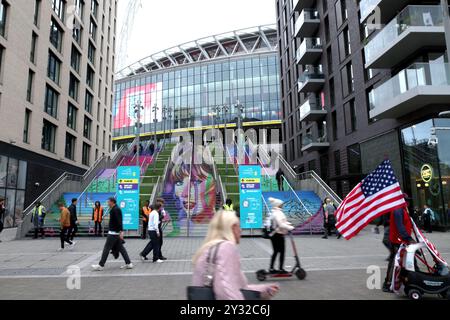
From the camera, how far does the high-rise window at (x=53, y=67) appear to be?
29.7m

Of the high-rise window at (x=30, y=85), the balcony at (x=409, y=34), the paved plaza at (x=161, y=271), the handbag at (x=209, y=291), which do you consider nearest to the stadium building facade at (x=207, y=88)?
the high-rise window at (x=30, y=85)

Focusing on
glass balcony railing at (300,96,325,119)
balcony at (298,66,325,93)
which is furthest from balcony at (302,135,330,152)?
balcony at (298,66,325,93)

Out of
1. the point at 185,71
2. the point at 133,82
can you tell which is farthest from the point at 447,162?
the point at 133,82

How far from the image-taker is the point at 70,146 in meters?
34.8

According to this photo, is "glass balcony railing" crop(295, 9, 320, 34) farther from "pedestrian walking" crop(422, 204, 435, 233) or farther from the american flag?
the american flag

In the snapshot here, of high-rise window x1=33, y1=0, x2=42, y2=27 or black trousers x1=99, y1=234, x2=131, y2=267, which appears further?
high-rise window x1=33, y1=0, x2=42, y2=27

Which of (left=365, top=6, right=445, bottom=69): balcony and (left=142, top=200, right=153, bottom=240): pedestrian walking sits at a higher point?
(left=365, top=6, right=445, bottom=69): balcony

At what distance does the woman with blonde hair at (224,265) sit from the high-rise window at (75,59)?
36.7 m

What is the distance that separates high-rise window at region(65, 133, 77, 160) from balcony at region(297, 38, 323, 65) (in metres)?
24.1

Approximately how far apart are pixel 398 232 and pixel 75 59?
122ft

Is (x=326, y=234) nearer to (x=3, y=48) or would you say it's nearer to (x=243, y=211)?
(x=243, y=211)

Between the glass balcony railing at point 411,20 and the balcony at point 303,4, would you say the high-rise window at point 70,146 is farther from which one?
the glass balcony railing at point 411,20

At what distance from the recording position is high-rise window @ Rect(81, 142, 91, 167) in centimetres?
3841
